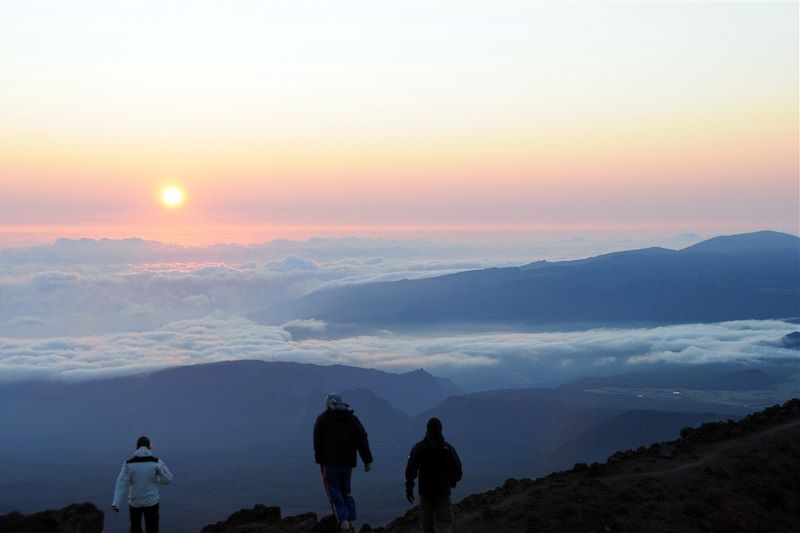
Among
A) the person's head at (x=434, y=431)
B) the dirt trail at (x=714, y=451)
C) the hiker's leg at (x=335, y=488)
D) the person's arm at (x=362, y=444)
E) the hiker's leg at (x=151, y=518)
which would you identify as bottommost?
the dirt trail at (x=714, y=451)

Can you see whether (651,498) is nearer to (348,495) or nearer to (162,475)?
(348,495)

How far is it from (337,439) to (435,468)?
6.42 ft

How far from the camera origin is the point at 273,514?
20.9 metres

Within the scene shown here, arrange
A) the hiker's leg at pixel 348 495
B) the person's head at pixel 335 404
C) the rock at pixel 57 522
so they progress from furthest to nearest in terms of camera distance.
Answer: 1. the rock at pixel 57 522
2. the hiker's leg at pixel 348 495
3. the person's head at pixel 335 404

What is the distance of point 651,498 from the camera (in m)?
19.4

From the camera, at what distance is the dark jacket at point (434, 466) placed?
1547 cm

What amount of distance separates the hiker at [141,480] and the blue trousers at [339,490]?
2.93m

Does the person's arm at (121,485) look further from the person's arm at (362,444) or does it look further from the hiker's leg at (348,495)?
the person's arm at (362,444)

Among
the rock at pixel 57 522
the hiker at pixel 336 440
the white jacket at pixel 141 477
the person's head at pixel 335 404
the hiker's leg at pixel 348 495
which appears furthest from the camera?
the rock at pixel 57 522

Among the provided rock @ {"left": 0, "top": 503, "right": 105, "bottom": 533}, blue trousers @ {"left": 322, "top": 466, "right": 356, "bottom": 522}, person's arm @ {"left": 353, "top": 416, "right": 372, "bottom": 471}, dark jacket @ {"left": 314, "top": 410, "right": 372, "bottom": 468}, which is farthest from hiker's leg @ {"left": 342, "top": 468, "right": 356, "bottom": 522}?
rock @ {"left": 0, "top": 503, "right": 105, "bottom": 533}

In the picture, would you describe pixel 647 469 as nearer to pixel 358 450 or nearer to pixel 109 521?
pixel 358 450

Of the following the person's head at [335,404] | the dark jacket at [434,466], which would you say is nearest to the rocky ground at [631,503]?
the dark jacket at [434,466]

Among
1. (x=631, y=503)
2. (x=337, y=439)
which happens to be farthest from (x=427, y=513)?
(x=631, y=503)

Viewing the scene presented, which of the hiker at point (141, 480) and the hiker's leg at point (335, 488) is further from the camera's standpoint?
the hiker's leg at point (335, 488)
